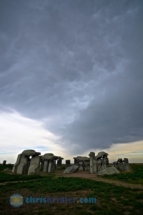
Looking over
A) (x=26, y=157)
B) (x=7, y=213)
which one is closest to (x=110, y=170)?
(x=26, y=157)

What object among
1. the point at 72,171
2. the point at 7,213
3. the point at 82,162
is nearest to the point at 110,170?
the point at 72,171

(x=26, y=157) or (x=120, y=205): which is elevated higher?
(x=26, y=157)

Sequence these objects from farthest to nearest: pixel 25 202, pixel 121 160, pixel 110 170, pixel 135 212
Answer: pixel 121 160 < pixel 110 170 < pixel 25 202 < pixel 135 212

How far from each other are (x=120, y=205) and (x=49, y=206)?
3.00 metres

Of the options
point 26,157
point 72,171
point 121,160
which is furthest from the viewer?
point 121,160

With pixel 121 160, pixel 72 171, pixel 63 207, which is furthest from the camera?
pixel 121 160

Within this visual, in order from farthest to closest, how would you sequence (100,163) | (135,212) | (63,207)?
1. (100,163)
2. (63,207)
3. (135,212)

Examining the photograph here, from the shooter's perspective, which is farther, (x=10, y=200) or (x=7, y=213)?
(x=10, y=200)

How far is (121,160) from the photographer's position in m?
33.2

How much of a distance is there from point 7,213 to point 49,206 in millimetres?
1655

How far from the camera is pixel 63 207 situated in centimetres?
614

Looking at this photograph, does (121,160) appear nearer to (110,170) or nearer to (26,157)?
(110,170)

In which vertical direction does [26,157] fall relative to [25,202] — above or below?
above

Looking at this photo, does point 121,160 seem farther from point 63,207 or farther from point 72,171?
point 63,207
